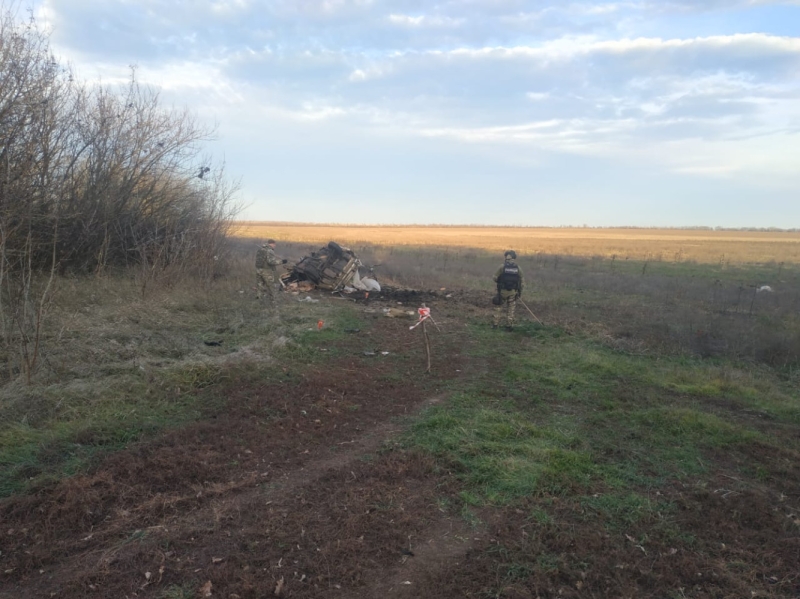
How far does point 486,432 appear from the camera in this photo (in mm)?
5645

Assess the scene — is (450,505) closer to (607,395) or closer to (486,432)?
(486,432)

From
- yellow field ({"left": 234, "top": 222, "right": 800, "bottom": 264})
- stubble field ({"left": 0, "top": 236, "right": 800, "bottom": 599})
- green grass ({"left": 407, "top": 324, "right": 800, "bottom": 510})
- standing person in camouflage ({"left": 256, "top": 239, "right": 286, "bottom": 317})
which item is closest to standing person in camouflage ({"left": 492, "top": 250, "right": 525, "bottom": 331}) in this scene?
stubble field ({"left": 0, "top": 236, "right": 800, "bottom": 599})

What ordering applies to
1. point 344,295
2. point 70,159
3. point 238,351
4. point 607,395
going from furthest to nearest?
point 344,295, point 70,159, point 238,351, point 607,395

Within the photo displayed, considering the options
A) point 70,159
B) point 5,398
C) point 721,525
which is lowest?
point 721,525

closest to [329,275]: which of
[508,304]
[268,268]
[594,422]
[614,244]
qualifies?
[268,268]

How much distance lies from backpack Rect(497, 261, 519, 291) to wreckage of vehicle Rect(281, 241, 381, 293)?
5.71m

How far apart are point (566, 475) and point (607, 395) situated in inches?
118

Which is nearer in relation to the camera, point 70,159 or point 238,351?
point 238,351

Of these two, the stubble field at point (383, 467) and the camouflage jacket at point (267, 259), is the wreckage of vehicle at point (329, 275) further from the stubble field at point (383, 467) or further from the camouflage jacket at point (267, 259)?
the stubble field at point (383, 467)

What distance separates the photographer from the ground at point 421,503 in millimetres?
3311

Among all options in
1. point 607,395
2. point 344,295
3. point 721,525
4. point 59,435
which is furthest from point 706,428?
point 344,295

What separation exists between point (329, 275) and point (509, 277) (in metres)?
6.57

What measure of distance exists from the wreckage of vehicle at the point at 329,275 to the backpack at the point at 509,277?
18.7 feet

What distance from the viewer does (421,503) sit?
13.9ft
